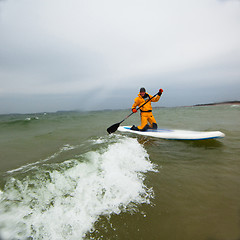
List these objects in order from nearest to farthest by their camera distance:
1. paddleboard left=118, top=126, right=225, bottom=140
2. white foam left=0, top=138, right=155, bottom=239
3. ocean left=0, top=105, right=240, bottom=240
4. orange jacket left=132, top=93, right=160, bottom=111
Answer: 1. ocean left=0, top=105, right=240, bottom=240
2. white foam left=0, top=138, right=155, bottom=239
3. paddleboard left=118, top=126, right=225, bottom=140
4. orange jacket left=132, top=93, right=160, bottom=111

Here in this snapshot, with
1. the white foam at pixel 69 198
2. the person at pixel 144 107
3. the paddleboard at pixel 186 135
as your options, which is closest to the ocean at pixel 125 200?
the white foam at pixel 69 198

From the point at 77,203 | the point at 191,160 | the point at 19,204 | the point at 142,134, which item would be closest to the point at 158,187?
the point at 77,203

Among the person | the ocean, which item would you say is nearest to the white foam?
the ocean

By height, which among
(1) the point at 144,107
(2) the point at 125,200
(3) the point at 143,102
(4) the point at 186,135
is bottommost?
(2) the point at 125,200

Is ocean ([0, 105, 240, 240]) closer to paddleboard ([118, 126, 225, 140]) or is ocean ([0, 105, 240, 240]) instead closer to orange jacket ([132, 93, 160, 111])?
paddleboard ([118, 126, 225, 140])

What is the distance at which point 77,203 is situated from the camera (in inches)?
101

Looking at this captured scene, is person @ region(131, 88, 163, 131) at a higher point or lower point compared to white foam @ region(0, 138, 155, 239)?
higher

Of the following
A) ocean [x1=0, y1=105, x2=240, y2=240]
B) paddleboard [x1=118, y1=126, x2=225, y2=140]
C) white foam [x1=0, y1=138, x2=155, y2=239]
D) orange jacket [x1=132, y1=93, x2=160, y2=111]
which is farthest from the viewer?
orange jacket [x1=132, y1=93, x2=160, y2=111]

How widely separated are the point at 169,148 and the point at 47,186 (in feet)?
13.5

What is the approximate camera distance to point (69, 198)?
106 inches

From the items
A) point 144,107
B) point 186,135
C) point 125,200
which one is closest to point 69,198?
point 125,200

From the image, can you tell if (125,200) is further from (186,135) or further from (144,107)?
(144,107)

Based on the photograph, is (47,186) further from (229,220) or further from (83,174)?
(229,220)

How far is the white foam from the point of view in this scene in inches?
82.7
